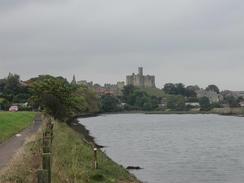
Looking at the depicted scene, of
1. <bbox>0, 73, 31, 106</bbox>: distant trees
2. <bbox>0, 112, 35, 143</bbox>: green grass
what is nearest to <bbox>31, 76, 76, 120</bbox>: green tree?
<bbox>0, 112, 35, 143</bbox>: green grass

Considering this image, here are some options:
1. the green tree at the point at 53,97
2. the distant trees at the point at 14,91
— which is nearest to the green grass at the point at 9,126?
the green tree at the point at 53,97

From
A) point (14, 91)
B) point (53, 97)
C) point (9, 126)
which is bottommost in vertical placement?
point (9, 126)

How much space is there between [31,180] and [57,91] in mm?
65605

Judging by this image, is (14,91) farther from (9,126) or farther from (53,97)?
(9,126)

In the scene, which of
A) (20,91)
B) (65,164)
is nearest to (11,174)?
(65,164)

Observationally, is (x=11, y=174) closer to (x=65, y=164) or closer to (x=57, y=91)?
(x=65, y=164)

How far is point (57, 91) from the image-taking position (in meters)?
82.8

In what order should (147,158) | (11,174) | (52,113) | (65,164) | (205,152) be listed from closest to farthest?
1. (11,174)
2. (65,164)
3. (147,158)
4. (205,152)
5. (52,113)

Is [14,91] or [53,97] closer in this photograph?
[53,97]

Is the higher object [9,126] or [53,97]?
[53,97]

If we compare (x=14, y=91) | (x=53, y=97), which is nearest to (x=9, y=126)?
(x=53, y=97)

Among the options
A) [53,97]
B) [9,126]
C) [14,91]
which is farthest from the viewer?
[14,91]

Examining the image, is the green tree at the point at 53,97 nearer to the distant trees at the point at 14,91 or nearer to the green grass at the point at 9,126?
the green grass at the point at 9,126

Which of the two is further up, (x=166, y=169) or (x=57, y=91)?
(x=57, y=91)
